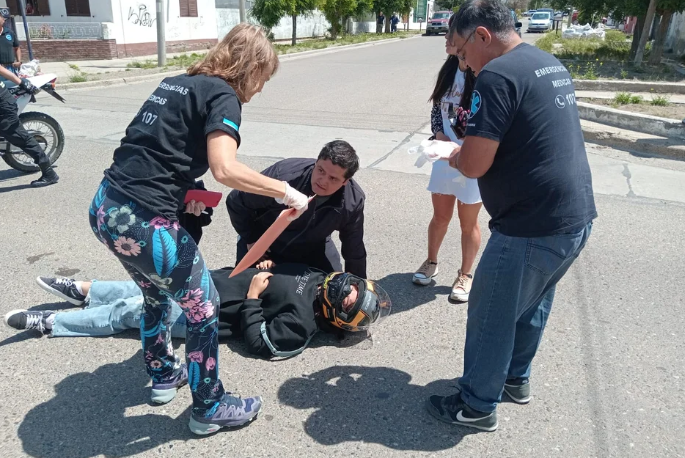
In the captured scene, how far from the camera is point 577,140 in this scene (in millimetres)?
2340

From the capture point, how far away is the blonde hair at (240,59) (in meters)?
2.26

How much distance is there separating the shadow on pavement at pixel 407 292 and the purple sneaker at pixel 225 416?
1.42m

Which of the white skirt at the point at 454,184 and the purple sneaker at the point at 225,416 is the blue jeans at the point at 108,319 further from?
the white skirt at the point at 454,184

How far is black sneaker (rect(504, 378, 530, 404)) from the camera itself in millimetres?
2885

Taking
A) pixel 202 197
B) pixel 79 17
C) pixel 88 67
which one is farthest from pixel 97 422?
pixel 79 17

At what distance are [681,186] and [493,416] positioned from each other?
512cm

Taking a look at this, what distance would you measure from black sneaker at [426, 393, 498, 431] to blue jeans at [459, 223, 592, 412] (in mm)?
37

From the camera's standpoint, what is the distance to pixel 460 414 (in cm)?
268

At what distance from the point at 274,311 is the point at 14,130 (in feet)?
13.6

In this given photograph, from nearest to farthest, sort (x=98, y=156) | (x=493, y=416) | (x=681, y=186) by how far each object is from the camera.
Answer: (x=493, y=416) < (x=681, y=186) < (x=98, y=156)

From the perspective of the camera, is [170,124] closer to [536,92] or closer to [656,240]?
[536,92]

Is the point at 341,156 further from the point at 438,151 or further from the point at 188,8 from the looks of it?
the point at 188,8

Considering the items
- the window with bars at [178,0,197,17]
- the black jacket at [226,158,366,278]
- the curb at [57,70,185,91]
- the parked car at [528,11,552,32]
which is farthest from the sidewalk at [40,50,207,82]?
the parked car at [528,11,552,32]

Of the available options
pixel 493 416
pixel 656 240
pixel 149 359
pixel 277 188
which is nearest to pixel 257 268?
pixel 149 359
